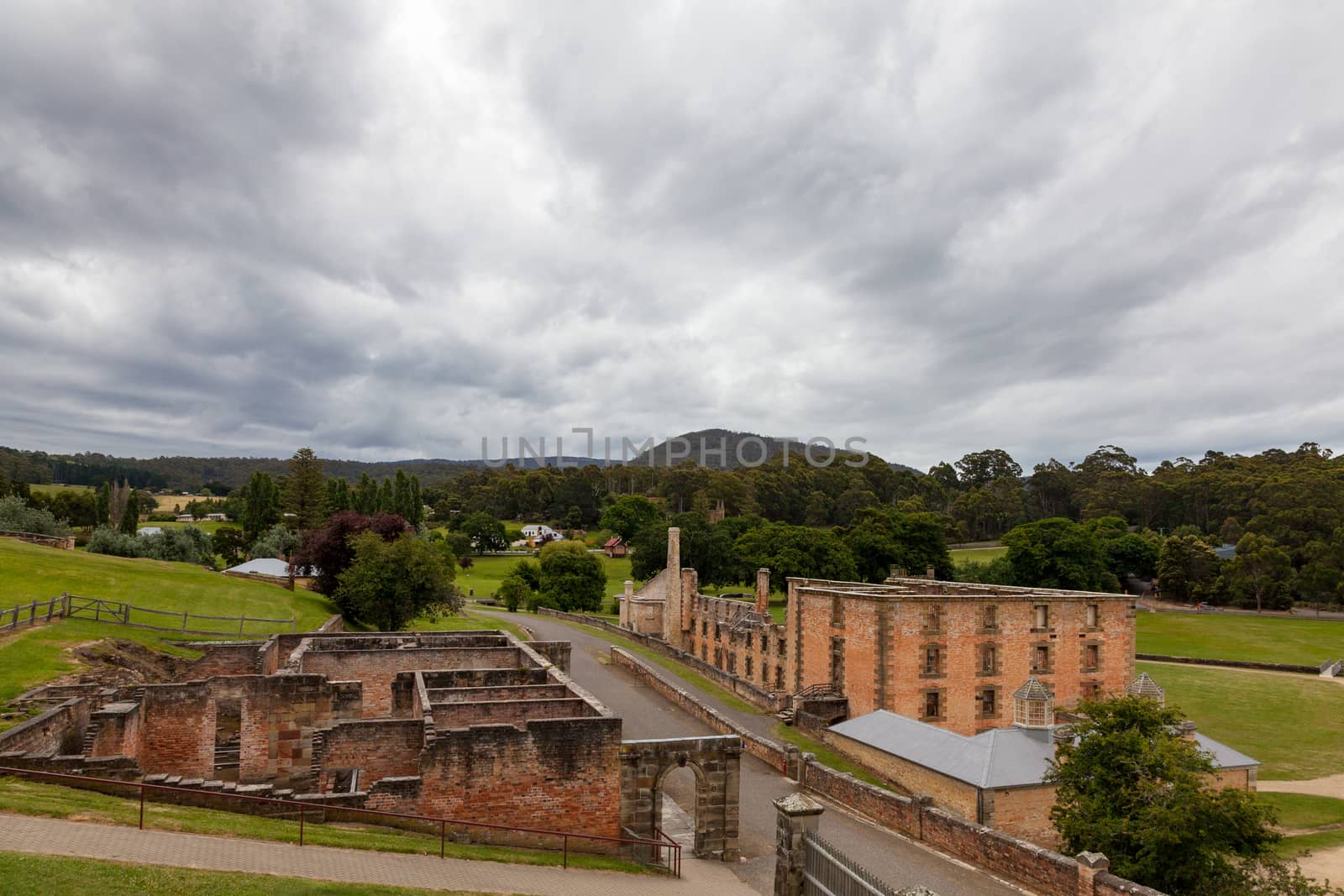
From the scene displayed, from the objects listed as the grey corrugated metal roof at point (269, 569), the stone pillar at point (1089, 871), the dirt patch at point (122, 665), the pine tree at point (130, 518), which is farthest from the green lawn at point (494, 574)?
the stone pillar at point (1089, 871)

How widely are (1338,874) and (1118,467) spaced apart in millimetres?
138042

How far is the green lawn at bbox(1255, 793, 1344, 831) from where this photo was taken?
2881 centimetres

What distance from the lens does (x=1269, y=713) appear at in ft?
151

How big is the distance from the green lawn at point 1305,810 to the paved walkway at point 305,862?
87.3 ft

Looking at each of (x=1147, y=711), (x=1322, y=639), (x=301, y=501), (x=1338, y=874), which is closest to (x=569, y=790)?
(x=1147, y=711)

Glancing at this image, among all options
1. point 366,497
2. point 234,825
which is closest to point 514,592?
point 366,497

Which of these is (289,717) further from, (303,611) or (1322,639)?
(1322,639)

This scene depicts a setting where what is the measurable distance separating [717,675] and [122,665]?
89.5 feet

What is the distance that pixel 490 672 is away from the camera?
24.8m

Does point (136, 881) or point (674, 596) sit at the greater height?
point (136, 881)

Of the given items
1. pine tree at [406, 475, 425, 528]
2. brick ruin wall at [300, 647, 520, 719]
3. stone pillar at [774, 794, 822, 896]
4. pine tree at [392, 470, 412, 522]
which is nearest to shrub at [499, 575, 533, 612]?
pine tree at [392, 470, 412, 522]

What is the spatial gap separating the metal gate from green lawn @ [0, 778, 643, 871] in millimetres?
4205

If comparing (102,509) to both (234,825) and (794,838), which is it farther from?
(794,838)

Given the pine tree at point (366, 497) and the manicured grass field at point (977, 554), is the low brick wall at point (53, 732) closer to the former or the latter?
the pine tree at point (366, 497)
